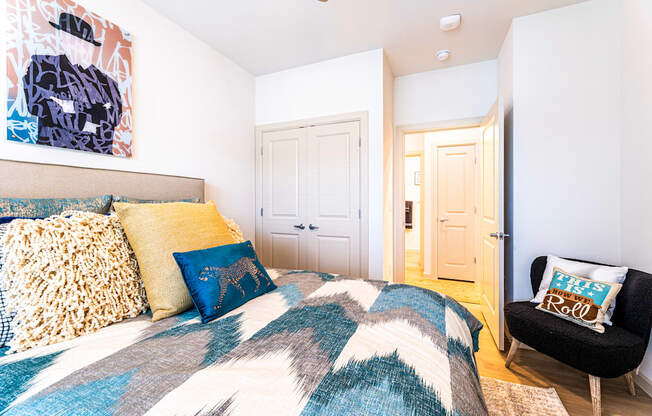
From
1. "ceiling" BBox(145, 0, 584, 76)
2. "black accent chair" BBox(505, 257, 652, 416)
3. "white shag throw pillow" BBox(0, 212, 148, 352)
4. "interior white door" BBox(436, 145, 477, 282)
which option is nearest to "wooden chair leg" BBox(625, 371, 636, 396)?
"black accent chair" BBox(505, 257, 652, 416)

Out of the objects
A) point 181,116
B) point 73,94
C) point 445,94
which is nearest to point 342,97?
point 445,94

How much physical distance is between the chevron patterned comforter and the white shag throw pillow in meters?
0.06

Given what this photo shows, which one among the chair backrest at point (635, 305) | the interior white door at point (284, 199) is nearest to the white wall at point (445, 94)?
the interior white door at point (284, 199)

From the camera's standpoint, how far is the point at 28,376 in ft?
2.32

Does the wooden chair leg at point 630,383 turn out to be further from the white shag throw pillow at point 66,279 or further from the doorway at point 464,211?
the white shag throw pillow at point 66,279

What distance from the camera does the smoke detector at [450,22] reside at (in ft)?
7.15

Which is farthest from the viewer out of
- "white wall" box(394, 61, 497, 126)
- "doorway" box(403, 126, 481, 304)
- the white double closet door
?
"doorway" box(403, 126, 481, 304)

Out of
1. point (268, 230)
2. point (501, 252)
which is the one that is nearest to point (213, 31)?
point (268, 230)

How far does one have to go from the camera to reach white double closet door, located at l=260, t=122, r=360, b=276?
279cm

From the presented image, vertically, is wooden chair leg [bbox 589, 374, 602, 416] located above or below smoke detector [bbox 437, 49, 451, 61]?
below

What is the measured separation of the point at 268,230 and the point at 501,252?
2.29 meters

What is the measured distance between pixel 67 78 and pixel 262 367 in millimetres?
1920

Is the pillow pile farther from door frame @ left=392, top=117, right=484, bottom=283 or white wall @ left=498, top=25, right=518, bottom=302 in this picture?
white wall @ left=498, top=25, right=518, bottom=302

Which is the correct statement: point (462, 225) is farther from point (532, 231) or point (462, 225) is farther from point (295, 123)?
point (295, 123)
